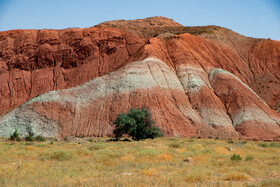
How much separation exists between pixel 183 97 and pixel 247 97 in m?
11.4

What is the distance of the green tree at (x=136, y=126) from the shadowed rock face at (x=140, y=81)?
7.27 meters

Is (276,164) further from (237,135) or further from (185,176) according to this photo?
(237,135)

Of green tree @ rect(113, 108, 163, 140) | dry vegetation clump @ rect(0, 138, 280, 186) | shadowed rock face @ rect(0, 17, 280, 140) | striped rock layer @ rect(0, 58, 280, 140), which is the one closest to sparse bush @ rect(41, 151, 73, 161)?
dry vegetation clump @ rect(0, 138, 280, 186)

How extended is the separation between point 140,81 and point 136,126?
622 inches

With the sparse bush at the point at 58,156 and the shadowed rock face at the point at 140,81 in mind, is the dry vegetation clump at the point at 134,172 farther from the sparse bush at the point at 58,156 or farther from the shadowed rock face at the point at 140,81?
the shadowed rock face at the point at 140,81

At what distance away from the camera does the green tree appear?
3331cm

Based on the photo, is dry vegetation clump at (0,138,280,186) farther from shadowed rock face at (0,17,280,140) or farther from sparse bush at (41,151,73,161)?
shadowed rock face at (0,17,280,140)

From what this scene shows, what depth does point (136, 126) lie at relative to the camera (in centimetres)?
3375

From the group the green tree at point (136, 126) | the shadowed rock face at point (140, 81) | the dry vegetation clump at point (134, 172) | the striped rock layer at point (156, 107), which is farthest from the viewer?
the shadowed rock face at point (140, 81)

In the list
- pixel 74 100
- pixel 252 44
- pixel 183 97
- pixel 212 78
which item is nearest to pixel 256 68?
pixel 252 44

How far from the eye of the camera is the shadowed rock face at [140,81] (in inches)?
1740

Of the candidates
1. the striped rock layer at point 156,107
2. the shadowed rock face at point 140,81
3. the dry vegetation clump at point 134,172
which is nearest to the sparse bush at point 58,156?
the dry vegetation clump at point 134,172

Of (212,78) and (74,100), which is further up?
(212,78)

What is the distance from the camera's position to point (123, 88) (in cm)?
4781
